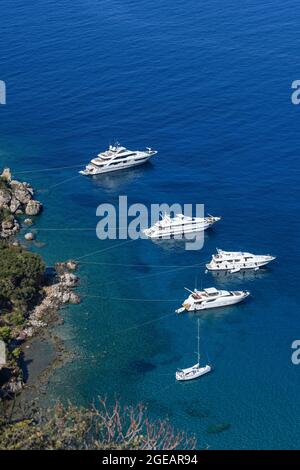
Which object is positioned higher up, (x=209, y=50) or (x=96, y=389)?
(x=209, y=50)

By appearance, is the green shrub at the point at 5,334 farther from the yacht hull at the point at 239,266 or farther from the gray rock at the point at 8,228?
the yacht hull at the point at 239,266

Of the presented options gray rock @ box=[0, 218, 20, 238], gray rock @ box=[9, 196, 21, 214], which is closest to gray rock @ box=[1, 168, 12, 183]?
gray rock @ box=[9, 196, 21, 214]

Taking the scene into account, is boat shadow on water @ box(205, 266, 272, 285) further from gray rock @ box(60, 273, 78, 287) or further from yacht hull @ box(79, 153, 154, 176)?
yacht hull @ box(79, 153, 154, 176)

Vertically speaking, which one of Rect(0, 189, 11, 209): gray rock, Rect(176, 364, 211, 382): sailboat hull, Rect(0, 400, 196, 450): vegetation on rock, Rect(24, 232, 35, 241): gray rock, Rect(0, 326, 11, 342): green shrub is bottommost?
Rect(0, 400, 196, 450): vegetation on rock

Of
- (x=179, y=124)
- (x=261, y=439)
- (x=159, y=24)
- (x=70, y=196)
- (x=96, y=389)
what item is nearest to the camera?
(x=261, y=439)

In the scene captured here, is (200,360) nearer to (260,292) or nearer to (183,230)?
(260,292)

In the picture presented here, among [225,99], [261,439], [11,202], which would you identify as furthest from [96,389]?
[225,99]

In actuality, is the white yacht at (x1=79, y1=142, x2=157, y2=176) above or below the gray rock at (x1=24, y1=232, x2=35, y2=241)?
above

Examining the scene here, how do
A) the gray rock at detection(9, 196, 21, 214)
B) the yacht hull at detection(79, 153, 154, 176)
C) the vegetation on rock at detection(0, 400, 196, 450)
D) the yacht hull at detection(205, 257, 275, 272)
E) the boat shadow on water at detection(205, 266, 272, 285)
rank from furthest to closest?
the yacht hull at detection(79, 153, 154, 176), the gray rock at detection(9, 196, 21, 214), the yacht hull at detection(205, 257, 275, 272), the boat shadow on water at detection(205, 266, 272, 285), the vegetation on rock at detection(0, 400, 196, 450)
